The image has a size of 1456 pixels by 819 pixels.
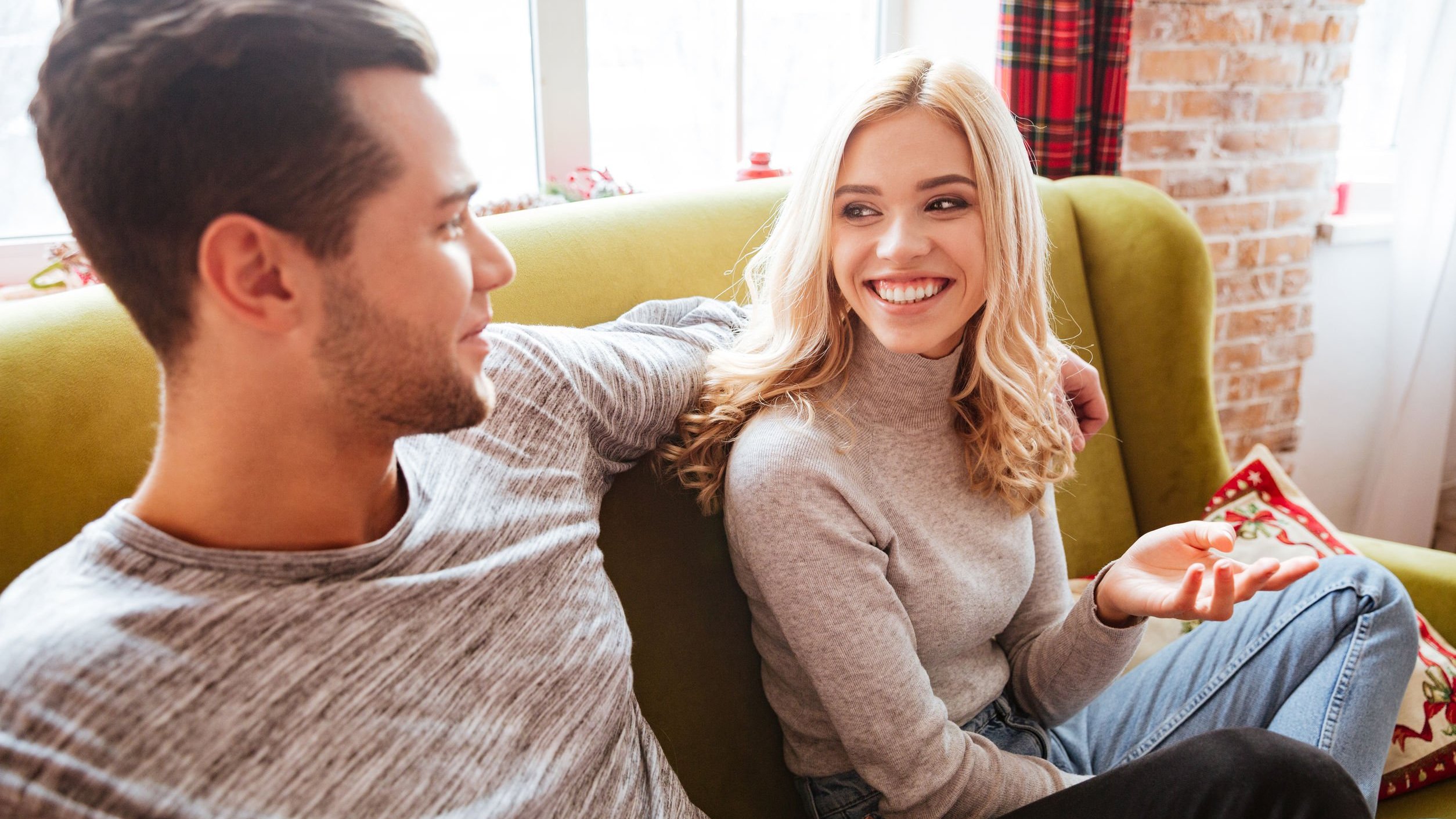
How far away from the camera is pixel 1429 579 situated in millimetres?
1571

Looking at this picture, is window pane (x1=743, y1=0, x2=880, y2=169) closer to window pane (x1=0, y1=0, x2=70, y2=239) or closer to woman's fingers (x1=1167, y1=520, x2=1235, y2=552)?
window pane (x1=0, y1=0, x2=70, y2=239)

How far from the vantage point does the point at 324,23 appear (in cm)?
69

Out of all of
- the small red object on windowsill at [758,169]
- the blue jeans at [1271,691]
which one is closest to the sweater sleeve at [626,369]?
the blue jeans at [1271,691]

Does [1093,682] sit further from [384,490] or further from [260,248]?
[260,248]

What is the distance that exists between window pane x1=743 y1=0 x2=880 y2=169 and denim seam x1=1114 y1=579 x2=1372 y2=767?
1.45 m

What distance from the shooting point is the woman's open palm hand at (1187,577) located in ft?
3.18

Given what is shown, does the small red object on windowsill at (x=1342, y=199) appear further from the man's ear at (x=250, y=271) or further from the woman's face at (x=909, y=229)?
the man's ear at (x=250, y=271)

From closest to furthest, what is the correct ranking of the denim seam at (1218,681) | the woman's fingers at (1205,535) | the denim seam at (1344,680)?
the woman's fingers at (1205,535)
the denim seam at (1344,680)
the denim seam at (1218,681)

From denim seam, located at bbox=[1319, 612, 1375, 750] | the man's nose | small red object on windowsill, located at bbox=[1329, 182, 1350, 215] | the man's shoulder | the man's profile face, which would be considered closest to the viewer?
the man's shoulder

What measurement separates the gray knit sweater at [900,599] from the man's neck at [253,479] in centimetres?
41

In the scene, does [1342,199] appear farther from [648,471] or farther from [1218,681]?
[648,471]

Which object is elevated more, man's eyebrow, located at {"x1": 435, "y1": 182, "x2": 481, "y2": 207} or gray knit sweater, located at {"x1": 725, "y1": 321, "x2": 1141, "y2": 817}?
man's eyebrow, located at {"x1": 435, "y1": 182, "x2": 481, "y2": 207}

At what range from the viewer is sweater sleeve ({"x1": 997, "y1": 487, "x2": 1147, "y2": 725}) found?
120 cm

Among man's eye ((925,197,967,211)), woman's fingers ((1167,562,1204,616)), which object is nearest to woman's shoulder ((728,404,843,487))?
man's eye ((925,197,967,211))
